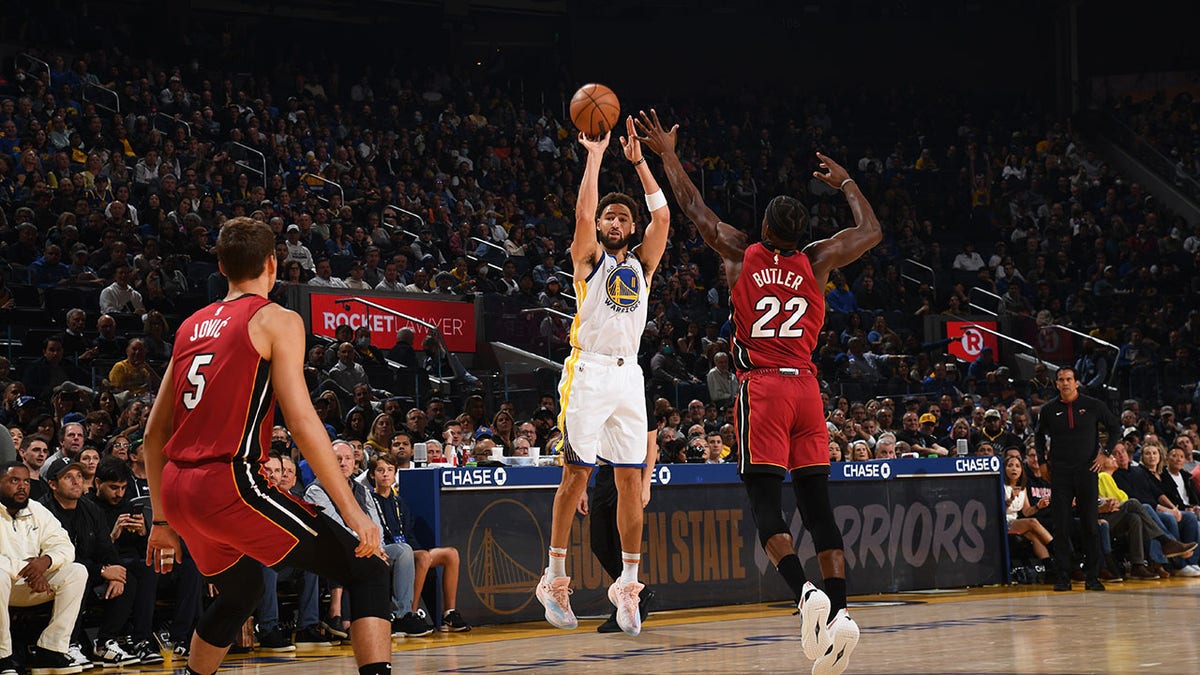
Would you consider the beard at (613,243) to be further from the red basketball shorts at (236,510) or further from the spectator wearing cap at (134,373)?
the spectator wearing cap at (134,373)

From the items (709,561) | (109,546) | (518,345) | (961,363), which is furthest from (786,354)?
(961,363)

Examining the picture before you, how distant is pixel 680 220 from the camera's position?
2609cm

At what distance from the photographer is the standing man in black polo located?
43.8ft

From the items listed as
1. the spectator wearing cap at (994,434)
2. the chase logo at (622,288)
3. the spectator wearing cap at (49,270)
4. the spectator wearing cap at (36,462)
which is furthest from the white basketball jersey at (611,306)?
the spectator wearing cap at (994,434)

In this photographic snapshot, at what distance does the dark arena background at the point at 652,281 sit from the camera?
10430 millimetres

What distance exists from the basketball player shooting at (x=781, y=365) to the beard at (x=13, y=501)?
4.74 metres

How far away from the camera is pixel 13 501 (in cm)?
895

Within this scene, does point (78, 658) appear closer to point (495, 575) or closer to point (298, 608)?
point (298, 608)

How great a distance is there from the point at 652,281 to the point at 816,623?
16.0 meters

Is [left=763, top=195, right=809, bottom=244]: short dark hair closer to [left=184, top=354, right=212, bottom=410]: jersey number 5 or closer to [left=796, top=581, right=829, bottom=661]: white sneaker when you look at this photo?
[left=796, top=581, right=829, bottom=661]: white sneaker

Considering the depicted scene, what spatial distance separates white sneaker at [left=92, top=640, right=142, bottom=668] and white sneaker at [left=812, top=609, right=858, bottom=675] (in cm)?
495

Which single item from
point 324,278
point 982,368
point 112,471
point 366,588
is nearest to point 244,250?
point 366,588

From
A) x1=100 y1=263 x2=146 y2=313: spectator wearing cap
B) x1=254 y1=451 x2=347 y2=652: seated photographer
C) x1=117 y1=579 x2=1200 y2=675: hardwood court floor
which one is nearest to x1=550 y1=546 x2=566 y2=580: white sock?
x1=117 y1=579 x2=1200 y2=675: hardwood court floor

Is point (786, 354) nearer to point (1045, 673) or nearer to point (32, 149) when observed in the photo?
point (1045, 673)
